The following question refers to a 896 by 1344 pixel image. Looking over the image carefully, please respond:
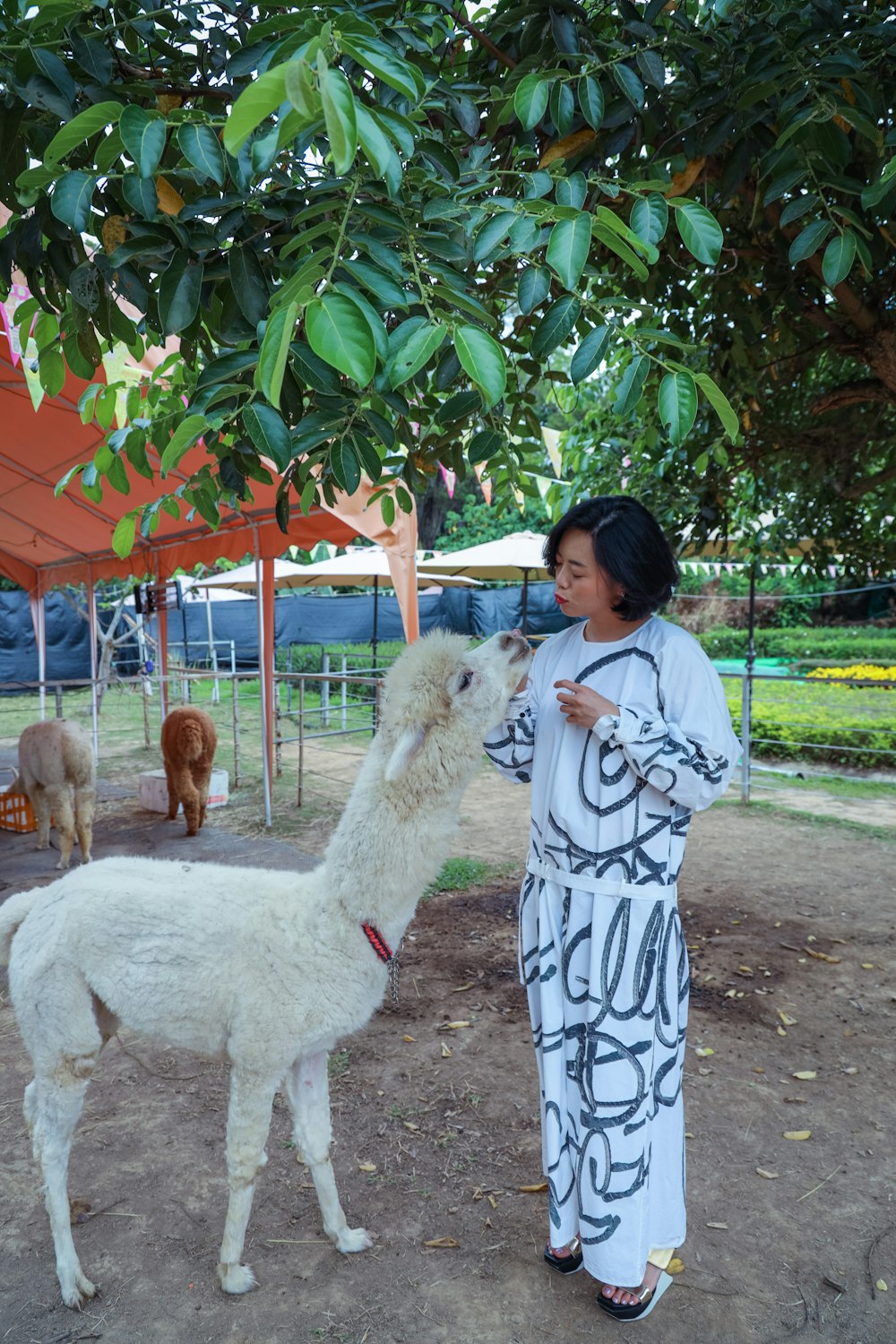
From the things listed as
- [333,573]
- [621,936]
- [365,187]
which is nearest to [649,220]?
[365,187]

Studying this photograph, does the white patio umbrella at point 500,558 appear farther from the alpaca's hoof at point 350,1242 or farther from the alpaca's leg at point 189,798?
the alpaca's hoof at point 350,1242

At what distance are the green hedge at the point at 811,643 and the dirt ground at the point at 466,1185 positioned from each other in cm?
1242

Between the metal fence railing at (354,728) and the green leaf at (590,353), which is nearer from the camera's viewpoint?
the green leaf at (590,353)

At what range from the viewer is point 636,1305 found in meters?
2.10

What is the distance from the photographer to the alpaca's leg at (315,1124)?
7.57 feet

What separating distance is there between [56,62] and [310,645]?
18636 mm

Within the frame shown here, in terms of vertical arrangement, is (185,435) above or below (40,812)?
above

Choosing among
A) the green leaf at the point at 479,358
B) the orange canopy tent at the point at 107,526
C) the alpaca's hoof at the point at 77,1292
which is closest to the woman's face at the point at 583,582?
the green leaf at the point at 479,358

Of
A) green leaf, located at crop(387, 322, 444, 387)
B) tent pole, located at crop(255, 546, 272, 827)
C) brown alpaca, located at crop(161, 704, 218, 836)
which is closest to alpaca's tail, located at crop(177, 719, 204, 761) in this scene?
brown alpaca, located at crop(161, 704, 218, 836)

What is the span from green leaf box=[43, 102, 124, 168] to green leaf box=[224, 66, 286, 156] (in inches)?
20.6

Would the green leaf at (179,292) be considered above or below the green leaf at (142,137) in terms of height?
below

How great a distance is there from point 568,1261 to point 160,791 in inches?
267

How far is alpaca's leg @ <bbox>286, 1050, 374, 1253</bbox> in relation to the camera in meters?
2.31

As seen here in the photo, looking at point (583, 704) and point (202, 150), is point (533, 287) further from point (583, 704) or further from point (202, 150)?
point (583, 704)
